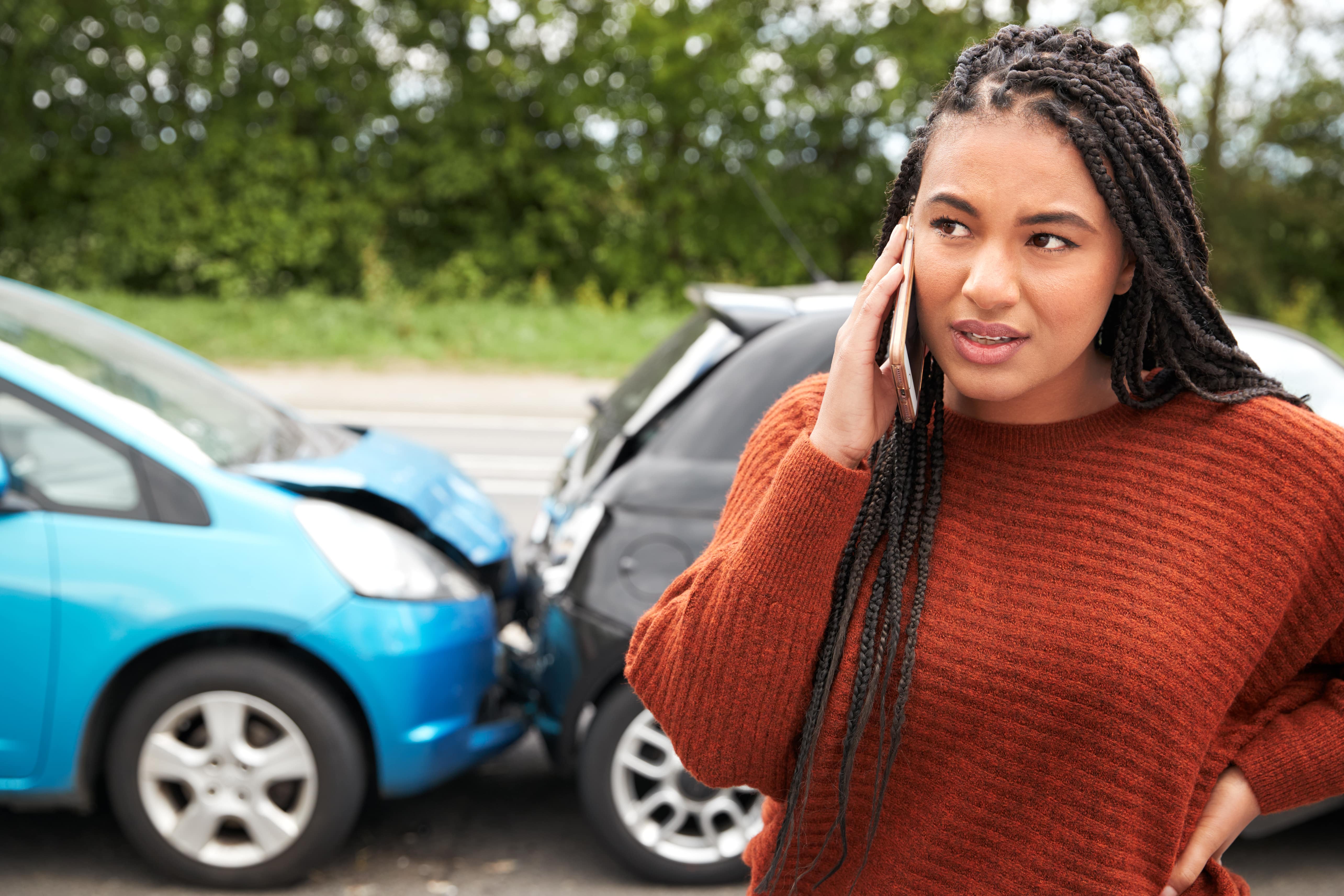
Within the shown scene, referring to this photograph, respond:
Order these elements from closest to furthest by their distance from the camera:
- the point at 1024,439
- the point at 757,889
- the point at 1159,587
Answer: the point at 1159,587 < the point at 1024,439 < the point at 757,889

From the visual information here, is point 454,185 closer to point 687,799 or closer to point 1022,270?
point 687,799

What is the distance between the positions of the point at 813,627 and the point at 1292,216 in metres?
20.6

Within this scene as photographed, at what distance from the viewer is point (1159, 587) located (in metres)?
1.30

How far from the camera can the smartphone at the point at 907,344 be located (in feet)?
4.27

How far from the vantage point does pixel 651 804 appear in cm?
318

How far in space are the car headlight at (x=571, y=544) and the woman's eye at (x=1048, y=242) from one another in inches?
79.3

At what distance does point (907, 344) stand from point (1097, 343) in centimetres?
28

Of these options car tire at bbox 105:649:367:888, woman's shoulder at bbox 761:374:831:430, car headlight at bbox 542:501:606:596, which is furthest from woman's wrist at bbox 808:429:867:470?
car tire at bbox 105:649:367:888

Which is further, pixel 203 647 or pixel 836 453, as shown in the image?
pixel 203 647

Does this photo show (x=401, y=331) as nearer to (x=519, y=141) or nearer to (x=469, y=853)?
(x=519, y=141)

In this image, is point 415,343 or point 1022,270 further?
point 415,343

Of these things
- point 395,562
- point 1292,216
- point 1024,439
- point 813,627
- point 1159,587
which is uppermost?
point 1292,216

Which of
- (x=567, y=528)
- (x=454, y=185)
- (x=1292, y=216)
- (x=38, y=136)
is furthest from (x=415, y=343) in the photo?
(x=1292, y=216)

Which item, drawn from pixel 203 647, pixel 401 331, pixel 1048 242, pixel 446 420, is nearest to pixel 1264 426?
pixel 1048 242
